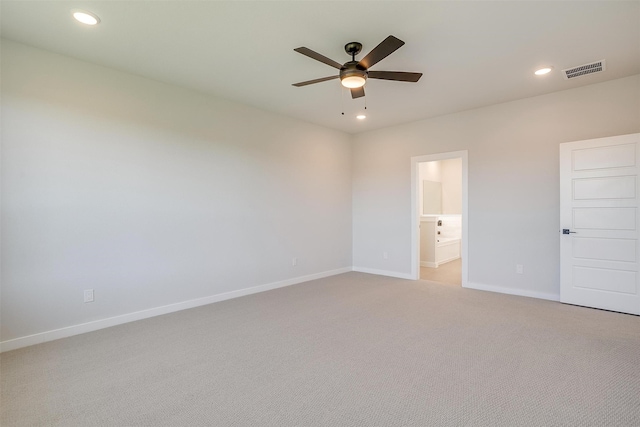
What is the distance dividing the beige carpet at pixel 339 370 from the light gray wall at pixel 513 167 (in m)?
0.87

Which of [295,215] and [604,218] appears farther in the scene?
[295,215]

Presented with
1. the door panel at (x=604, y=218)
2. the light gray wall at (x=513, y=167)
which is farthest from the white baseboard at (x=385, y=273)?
the door panel at (x=604, y=218)

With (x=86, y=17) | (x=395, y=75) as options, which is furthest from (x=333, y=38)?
(x=86, y=17)

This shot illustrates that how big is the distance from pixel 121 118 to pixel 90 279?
1.74 meters

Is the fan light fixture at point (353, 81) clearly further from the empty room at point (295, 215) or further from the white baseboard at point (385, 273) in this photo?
the white baseboard at point (385, 273)

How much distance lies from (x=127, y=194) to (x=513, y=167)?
4994mm

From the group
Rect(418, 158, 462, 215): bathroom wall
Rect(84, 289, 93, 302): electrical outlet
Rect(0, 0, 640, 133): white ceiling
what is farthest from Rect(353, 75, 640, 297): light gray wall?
Rect(84, 289, 93, 302): electrical outlet

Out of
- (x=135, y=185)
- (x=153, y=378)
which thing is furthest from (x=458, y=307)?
(x=135, y=185)

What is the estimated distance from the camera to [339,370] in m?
2.35

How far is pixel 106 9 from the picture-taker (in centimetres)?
237

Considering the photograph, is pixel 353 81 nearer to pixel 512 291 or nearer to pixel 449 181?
pixel 512 291

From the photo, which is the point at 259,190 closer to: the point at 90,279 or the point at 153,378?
the point at 90,279

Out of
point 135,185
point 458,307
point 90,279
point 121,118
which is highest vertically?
point 121,118

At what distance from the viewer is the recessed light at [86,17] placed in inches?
95.0
